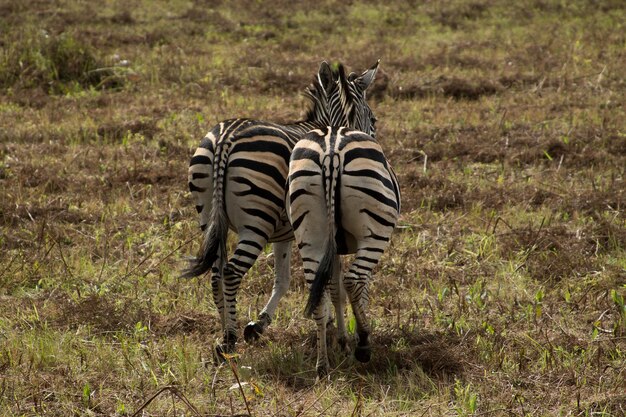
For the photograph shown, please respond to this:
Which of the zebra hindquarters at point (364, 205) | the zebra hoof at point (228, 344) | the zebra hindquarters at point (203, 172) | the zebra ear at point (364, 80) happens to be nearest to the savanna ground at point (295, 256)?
the zebra hoof at point (228, 344)

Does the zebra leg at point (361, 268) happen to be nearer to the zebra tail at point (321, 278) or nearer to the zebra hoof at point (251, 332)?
Answer: the zebra tail at point (321, 278)

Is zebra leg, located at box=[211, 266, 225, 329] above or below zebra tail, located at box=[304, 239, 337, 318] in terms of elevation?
below

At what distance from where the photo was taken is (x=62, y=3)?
60.3ft

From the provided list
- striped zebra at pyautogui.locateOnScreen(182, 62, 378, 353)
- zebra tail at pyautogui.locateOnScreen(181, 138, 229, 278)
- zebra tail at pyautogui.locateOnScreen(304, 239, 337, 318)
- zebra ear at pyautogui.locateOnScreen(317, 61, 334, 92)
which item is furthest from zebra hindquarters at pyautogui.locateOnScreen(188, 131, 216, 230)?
zebra ear at pyautogui.locateOnScreen(317, 61, 334, 92)

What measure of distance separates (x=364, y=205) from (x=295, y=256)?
2497 millimetres

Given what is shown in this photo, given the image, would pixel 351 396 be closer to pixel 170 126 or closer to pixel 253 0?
pixel 170 126

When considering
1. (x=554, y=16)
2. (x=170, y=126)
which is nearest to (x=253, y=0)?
(x=554, y=16)

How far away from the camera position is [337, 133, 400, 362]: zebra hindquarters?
16.6 feet

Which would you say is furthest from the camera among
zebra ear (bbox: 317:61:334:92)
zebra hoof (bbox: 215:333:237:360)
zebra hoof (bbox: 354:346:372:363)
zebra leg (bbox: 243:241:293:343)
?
zebra ear (bbox: 317:61:334:92)

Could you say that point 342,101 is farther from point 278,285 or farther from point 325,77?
point 278,285

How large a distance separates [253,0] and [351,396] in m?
16.0

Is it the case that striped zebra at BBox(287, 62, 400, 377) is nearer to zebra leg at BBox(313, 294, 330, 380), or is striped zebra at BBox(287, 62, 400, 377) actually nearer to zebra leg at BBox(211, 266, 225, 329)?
zebra leg at BBox(313, 294, 330, 380)

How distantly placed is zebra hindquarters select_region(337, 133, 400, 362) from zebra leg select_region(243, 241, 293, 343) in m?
0.83

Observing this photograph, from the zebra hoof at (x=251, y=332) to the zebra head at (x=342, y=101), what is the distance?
68.7 inches
